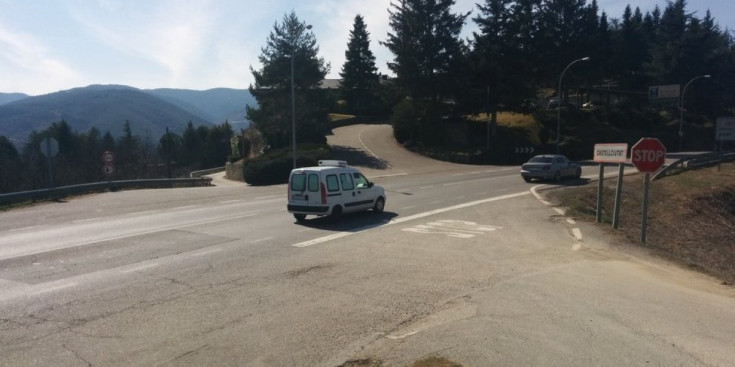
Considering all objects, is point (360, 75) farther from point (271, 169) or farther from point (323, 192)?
point (323, 192)

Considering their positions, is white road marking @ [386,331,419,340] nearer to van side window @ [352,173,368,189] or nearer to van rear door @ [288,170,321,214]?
van rear door @ [288,170,321,214]

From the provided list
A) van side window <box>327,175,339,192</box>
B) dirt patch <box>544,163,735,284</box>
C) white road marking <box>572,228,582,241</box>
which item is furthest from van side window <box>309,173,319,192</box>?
dirt patch <box>544,163,735,284</box>

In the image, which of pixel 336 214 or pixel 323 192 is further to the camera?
pixel 336 214

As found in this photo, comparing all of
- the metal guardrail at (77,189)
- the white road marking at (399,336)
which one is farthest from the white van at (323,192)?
the metal guardrail at (77,189)

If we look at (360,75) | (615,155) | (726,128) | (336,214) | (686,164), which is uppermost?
(360,75)

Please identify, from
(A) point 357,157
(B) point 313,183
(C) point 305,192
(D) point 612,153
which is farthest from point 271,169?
(D) point 612,153

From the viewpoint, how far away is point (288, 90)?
52219 millimetres

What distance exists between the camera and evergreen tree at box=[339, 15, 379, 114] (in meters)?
79.1

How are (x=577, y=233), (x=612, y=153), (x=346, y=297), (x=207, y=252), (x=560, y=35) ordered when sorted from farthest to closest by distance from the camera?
(x=560, y=35)
(x=612, y=153)
(x=577, y=233)
(x=207, y=252)
(x=346, y=297)

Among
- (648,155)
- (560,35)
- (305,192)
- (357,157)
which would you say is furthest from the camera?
(560,35)

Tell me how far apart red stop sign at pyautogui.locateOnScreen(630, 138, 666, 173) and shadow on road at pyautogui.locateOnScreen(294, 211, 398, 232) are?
7.01 meters

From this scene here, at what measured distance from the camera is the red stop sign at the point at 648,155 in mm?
12992

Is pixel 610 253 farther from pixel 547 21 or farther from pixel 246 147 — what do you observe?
pixel 547 21

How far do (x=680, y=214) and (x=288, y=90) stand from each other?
3836 centimetres
